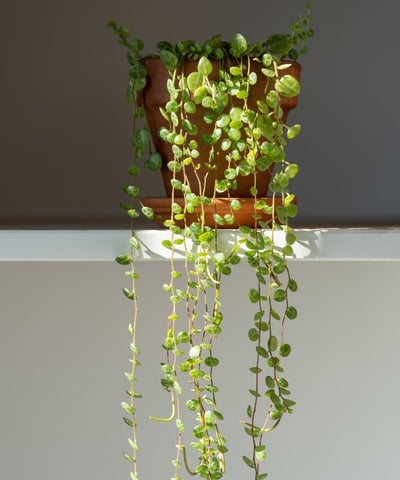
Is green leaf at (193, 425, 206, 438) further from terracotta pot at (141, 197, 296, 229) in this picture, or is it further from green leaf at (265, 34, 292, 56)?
green leaf at (265, 34, 292, 56)

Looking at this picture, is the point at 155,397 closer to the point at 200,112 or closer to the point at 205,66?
the point at 200,112

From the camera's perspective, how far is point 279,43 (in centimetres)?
120

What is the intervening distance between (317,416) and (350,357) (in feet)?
0.48

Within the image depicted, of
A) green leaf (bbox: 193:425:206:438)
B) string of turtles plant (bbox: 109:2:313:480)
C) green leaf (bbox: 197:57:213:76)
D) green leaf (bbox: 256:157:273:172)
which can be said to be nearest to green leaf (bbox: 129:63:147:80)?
string of turtles plant (bbox: 109:2:313:480)

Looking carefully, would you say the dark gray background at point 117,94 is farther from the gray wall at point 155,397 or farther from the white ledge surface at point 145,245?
the white ledge surface at point 145,245

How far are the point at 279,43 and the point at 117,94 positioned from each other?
1.24 meters

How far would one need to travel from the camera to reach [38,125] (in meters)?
2.40

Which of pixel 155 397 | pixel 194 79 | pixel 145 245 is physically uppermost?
pixel 194 79

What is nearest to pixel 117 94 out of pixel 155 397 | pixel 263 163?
pixel 155 397

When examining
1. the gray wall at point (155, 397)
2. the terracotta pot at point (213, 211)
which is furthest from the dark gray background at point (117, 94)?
the terracotta pot at point (213, 211)

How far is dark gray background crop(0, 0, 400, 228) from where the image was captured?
7.80 ft

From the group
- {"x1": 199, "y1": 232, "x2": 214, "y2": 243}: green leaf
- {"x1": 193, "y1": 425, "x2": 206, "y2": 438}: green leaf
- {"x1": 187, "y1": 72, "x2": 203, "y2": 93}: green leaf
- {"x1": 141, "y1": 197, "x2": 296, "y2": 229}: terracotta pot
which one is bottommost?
{"x1": 193, "y1": 425, "x2": 206, "y2": 438}: green leaf

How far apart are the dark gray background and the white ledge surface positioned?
1119 millimetres

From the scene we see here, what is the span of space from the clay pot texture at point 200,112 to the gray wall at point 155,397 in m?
0.56
